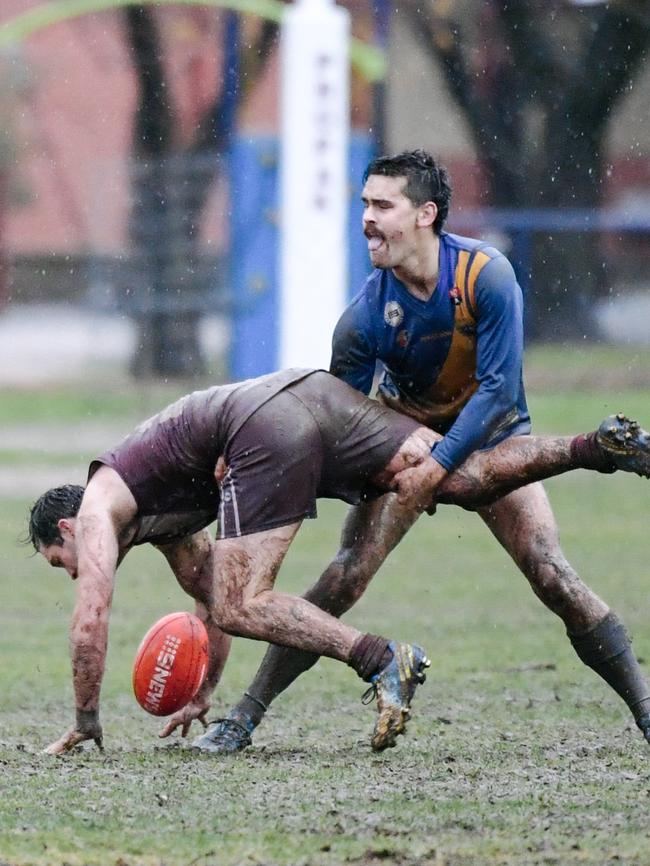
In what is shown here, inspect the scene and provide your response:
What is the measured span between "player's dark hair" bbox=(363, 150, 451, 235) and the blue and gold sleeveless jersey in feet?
0.44

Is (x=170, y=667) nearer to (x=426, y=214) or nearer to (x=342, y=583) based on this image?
(x=342, y=583)

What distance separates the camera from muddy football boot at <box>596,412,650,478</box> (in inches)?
266

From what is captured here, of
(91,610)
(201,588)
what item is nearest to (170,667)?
(91,610)

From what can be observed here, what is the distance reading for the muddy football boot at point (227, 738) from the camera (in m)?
7.29

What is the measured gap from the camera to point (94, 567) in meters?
7.03

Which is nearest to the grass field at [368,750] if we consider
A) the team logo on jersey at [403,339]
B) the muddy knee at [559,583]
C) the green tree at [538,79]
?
the muddy knee at [559,583]

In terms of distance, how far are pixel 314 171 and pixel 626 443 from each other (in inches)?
640

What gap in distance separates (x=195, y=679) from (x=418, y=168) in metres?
2.23

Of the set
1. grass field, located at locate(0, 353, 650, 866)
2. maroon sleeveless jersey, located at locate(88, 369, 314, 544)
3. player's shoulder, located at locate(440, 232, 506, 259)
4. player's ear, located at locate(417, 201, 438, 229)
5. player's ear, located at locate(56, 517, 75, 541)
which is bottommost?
grass field, located at locate(0, 353, 650, 866)

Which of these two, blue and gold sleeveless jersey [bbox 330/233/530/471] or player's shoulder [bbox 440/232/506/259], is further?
player's shoulder [bbox 440/232/506/259]

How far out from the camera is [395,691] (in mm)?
6676

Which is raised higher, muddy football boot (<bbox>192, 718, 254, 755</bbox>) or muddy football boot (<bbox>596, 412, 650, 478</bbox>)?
muddy football boot (<bbox>596, 412, 650, 478</bbox>)

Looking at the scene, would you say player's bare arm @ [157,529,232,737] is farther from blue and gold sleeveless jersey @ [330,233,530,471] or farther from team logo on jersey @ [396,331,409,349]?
team logo on jersey @ [396,331,409,349]

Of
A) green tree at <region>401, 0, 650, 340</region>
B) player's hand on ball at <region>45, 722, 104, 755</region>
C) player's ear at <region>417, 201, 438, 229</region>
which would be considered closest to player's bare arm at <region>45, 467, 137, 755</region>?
player's hand on ball at <region>45, 722, 104, 755</region>
